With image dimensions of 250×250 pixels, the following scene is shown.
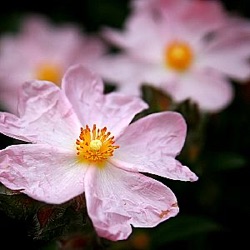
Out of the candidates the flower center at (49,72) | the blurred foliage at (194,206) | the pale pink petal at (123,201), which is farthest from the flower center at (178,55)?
the pale pink petal at (123,201)

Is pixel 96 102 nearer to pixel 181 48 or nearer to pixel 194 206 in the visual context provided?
pixel 194 206

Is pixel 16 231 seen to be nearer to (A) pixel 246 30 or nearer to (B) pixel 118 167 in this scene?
(B) pixel 118 167

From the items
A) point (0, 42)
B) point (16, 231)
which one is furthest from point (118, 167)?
point (0, 42)

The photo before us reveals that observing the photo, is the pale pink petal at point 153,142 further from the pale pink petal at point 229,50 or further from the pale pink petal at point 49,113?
the pale pink petal at point 229,50

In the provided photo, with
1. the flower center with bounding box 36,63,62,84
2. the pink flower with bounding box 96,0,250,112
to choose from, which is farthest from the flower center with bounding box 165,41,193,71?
the flower center with bounding box 36,63,62,84

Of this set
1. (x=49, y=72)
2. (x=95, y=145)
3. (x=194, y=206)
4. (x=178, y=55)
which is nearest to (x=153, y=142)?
(x=95, y=145)

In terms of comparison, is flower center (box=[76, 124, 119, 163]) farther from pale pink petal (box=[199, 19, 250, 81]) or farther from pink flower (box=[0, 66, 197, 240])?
pale pink petal (box=[199, 19, 250, 81])

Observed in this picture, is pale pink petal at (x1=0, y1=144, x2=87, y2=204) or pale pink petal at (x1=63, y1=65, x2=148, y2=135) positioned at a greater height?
pale pink petal at (x1=63, y1=65, x2=148, y2=135)

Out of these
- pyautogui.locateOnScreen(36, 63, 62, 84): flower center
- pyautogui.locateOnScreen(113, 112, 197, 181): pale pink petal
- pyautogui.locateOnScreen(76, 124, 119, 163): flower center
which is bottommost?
pyautogui.locateOnScreen(36, 63, 62, 84): flower center
